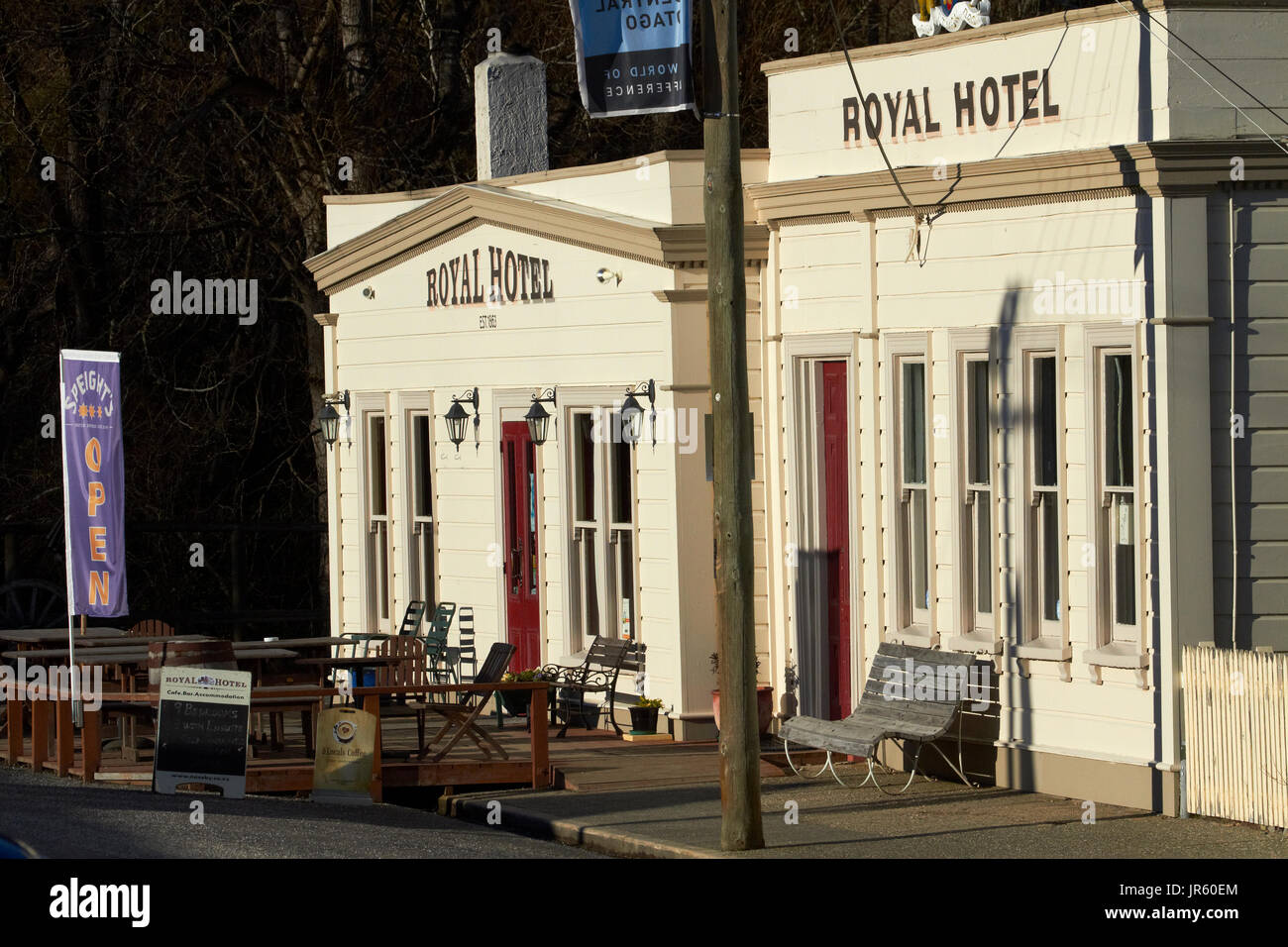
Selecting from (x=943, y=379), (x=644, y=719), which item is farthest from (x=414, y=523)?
(x=943, y=379)

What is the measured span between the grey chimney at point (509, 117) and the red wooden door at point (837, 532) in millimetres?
5626

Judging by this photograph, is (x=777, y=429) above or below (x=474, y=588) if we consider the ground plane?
above

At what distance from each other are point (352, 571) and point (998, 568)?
953cm

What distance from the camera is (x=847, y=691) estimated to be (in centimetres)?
1631

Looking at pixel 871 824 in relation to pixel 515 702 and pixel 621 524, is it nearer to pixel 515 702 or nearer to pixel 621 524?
pixel 621 524

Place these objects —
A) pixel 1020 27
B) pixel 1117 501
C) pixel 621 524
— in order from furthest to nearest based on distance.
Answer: pixel 621 524
pixel 1020 27
pixel 1117 501

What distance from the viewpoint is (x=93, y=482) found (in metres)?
16.3

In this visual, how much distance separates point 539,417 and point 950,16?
560cm

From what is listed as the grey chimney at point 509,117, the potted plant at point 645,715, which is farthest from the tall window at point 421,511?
the potted plant at point 645,715

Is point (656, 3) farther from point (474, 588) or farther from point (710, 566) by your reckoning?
point (474, 588)

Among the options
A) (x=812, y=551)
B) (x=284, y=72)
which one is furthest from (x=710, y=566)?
→ (x=284, y=72)

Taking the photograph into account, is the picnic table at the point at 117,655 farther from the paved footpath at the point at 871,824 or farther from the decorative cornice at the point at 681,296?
the decorative cornice at the point at 681,296

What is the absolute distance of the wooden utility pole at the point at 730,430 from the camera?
12328mm

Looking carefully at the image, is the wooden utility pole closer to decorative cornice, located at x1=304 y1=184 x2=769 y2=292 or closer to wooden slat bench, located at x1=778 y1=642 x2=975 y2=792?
wooden slat bench, located at x1=778 y1=642 x2=975 y2=792
